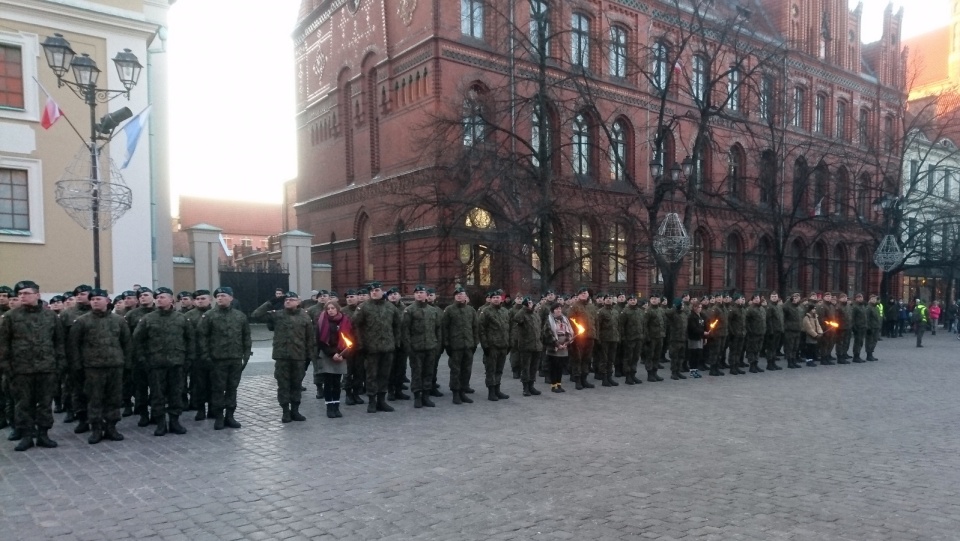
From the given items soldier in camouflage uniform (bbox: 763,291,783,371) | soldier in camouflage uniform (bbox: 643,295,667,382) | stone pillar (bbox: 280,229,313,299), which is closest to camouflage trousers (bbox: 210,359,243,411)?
soldier in camouflage uniform (bbox: 643,295,667,382)

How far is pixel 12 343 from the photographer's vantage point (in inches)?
313

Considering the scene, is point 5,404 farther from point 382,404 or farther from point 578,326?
point 578,326

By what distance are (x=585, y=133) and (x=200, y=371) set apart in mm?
17213

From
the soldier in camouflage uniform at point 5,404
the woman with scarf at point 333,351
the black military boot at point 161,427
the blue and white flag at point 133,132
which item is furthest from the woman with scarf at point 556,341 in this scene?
the blue and white flag at point 133,132

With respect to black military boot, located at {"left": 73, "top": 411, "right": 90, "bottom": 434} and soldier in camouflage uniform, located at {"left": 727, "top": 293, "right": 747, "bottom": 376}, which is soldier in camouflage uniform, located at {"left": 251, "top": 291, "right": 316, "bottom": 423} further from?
soldier in camouflage uniform, located at {"left": 727, "top": 293, "right": 747, "bottom": 376}

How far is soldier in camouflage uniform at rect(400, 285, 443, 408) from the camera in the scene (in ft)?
35.9

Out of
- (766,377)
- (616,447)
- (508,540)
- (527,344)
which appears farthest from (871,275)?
(508,540)

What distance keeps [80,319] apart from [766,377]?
1385cm

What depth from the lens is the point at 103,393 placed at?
8406 mm

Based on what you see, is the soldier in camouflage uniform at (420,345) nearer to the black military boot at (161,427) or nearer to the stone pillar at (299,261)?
the black military boot at (161,427)

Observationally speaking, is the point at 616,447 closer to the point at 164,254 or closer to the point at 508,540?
the point at 508,540

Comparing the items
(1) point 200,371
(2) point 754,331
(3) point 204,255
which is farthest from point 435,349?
(3) point 204,255

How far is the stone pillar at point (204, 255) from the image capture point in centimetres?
2245

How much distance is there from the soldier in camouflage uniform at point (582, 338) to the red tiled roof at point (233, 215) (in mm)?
64136
